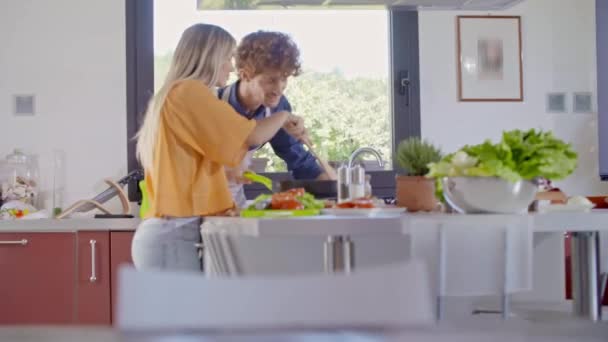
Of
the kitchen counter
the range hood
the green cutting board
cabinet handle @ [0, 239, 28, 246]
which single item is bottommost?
cabinet handle @ [0, 239, 28, 246]

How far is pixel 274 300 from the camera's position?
3.02 feet

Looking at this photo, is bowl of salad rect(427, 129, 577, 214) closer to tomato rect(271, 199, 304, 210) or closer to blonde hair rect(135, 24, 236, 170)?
tomato rect(271, 199, 304, 210)

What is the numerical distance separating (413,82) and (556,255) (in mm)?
2125

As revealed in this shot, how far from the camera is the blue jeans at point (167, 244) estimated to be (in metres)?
2.54

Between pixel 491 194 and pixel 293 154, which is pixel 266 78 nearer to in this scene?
pixel 293 154

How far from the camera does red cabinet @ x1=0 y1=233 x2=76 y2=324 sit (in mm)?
3865

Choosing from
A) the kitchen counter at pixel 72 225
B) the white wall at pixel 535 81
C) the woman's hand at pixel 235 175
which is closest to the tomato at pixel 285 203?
the woman's hand at pixel 235 175

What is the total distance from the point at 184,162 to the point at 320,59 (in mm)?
2113

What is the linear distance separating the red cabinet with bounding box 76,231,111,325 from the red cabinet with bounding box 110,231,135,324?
22 millimetres

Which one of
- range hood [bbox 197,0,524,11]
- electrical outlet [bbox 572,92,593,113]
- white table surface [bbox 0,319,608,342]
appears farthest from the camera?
electrical outlet [bbox 572,92,593,113]

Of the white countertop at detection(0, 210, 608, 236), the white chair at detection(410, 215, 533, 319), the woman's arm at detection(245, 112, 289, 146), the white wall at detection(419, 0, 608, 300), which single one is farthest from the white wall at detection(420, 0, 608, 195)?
the white chair at detection(410, 215, 533, 319)

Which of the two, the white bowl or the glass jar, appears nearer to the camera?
the white bowl

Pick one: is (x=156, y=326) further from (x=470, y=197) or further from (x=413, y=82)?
(x=413, y=82)

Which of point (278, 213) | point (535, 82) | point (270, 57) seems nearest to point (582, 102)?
point (535, 82)
